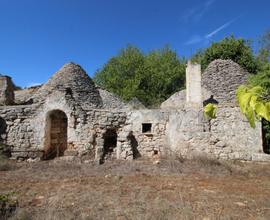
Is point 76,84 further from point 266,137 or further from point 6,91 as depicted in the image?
point 266,137

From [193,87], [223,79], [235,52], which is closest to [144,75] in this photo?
[235,52]

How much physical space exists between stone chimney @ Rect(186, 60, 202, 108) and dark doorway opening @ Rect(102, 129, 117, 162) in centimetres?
359

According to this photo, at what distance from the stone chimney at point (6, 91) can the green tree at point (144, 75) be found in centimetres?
1325

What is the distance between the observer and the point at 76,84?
15586mm

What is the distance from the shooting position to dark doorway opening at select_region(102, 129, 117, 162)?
28.9ft

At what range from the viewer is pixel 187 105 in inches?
365

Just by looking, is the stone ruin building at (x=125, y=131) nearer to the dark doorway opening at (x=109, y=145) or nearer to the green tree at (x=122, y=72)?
the dark doorway opening at (x=109, y=145)

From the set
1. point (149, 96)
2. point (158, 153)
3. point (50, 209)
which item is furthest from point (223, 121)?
point (149, 96)

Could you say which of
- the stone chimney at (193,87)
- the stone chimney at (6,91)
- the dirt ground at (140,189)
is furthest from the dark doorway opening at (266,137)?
the stone chimney at (6,91)

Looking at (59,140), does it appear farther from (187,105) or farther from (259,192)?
(259,192)

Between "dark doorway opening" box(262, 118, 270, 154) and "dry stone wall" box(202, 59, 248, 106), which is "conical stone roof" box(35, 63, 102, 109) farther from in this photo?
"dark doorway opening" box(262, 118, 270, 154)

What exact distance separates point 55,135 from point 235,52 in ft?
56.8

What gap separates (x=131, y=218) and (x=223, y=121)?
20.0 feet

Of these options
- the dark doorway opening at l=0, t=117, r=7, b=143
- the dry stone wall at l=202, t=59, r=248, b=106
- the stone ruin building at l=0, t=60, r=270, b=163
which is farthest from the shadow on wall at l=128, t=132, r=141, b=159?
the dry stone wall at l=202, t=59, r=248, b=106
